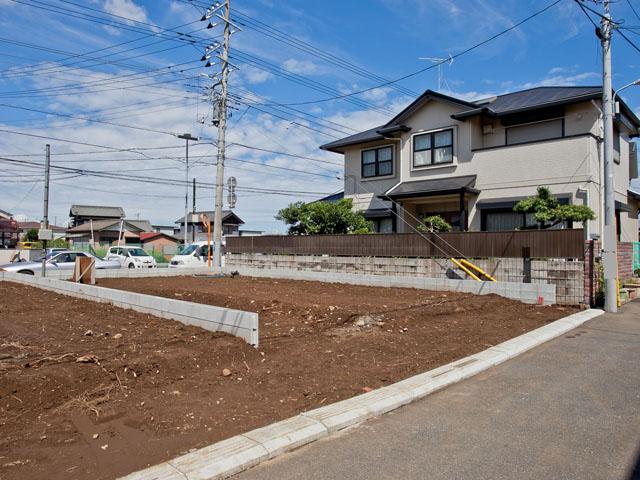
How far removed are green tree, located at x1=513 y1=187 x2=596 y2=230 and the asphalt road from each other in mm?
9067

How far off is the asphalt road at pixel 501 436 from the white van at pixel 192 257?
20617 mm

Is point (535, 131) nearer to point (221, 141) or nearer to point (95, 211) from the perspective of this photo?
point (221, 141)

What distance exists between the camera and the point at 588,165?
1555cm

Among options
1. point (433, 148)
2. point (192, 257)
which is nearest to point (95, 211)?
point (192, 257)

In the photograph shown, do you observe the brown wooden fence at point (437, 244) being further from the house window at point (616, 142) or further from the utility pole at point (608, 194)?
the house window at point (616, 142)

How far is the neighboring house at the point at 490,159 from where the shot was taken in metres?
16.1

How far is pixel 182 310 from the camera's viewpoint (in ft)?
26.2

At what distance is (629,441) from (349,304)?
657 centimetres

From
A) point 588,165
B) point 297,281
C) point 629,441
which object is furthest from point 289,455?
point 588,165

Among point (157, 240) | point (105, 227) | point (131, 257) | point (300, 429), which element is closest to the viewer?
point (300, 429)

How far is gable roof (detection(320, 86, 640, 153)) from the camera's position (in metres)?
16.4

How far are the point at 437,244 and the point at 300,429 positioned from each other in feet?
36.6

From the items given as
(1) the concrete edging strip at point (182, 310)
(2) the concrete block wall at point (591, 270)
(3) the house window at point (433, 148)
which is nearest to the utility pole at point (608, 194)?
(2) the concrete block wall at point (591, 270)

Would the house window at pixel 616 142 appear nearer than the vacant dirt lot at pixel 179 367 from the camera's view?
No
